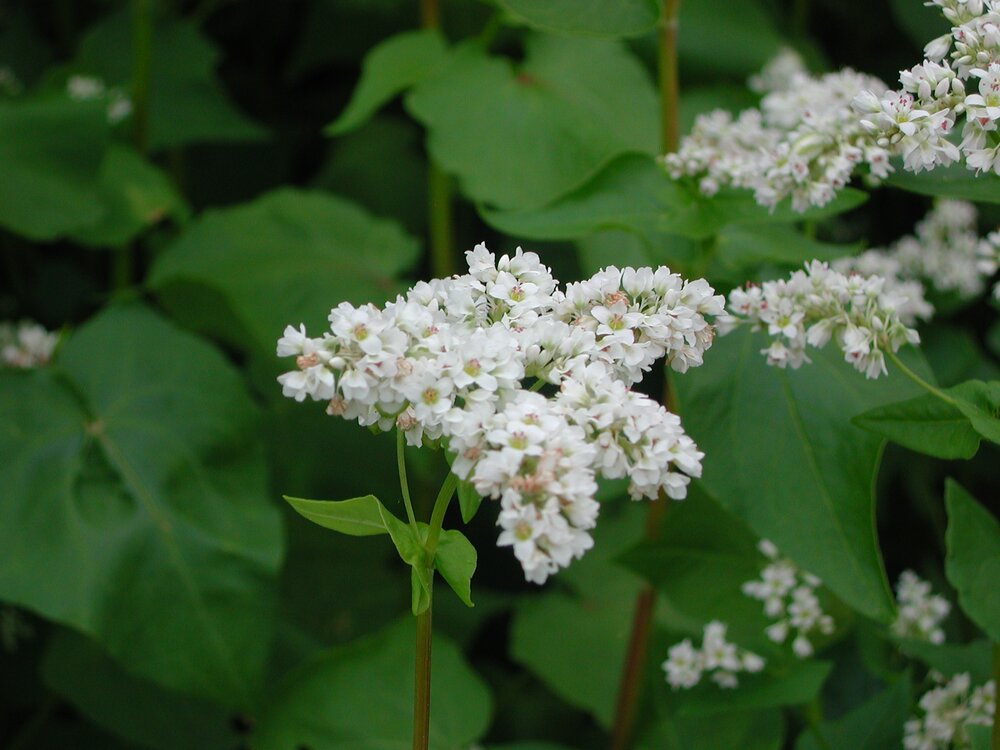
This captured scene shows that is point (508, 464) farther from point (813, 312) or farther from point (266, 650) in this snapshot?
point (266, 650)

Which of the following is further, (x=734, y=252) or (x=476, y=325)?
(x=734, y=252)

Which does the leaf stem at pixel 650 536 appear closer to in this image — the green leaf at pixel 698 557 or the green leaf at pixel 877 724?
the green leaf at pixel 698 557

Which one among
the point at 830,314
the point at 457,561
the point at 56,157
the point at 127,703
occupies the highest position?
the point at 830,314

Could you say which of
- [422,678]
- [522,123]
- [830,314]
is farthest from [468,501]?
[522,123]

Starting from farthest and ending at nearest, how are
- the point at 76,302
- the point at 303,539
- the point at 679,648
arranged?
1. the point at 76,302
2. the point at 303,539
3. the point at 679,648

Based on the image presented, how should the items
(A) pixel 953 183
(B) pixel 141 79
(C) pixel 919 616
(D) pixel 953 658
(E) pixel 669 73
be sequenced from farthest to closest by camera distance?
(B) pixel 141 79
(E) pixel 669 73
(C) pixel 919 616
(D) pixel 953 658
(A) pixel 953 183

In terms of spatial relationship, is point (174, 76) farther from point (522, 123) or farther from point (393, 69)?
point (522, 123)

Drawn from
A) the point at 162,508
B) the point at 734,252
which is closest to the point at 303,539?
the point at 162,508
